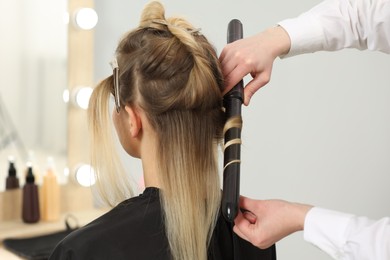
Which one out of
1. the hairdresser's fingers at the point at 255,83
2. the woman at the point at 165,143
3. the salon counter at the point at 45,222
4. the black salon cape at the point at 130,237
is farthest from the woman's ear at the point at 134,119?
the salon counter at the point at 45,222

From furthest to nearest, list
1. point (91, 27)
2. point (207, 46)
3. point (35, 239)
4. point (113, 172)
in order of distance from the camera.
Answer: point (91, 27) → point (35, 239) → point (113, 172) → point (207, 46)

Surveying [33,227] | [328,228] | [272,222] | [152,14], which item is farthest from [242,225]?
[33,227]

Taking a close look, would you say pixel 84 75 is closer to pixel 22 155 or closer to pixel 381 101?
pixel 22 155

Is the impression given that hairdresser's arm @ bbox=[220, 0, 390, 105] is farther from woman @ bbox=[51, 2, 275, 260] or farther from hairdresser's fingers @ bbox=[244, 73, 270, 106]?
woman @ bbox=[51, 2, 275, 260]

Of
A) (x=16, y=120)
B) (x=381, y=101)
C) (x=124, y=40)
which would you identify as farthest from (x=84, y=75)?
(x=381, y=101)

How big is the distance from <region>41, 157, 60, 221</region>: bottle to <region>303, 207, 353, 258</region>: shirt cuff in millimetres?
1268

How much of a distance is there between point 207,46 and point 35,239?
1116 millimetres

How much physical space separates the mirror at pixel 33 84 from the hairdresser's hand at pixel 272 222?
3.94 ft

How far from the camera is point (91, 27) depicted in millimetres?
2035

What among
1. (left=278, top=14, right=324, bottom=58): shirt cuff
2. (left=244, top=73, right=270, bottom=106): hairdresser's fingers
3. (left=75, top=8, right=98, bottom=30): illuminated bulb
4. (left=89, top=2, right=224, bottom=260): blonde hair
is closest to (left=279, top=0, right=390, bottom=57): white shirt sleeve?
(left=278, top=14, right=324, bottom=58): shirt cuff

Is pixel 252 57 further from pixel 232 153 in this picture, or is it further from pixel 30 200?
pixel 30 200

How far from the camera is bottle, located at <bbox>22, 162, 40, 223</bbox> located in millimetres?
1929

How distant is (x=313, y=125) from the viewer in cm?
221

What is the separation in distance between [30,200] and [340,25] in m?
1.28
